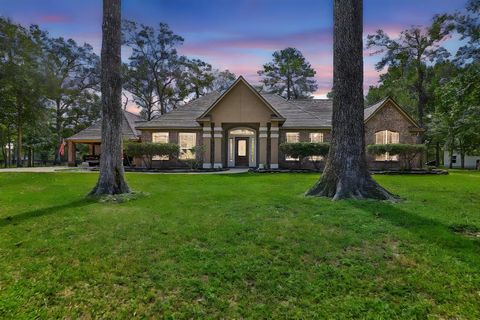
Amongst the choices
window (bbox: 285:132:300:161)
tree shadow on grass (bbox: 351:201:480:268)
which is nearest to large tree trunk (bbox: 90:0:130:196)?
tree shadow on grass (bbox: 351:201:480:268)

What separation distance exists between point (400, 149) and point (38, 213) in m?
20.0

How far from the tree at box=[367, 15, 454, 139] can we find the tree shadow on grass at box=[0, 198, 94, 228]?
32552mm

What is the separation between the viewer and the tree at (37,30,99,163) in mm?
38000

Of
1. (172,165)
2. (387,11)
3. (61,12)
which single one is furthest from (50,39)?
(387,11)

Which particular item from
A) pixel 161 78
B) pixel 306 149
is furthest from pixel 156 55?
pixel 306 149

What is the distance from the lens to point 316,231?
541cm

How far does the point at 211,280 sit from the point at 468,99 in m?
Result: 19.0

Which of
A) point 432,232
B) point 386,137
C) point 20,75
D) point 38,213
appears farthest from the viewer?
point 20,75

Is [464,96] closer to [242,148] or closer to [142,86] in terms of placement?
[242,148]

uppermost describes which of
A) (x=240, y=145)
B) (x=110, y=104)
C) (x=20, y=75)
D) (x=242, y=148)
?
(x=20, y=75)

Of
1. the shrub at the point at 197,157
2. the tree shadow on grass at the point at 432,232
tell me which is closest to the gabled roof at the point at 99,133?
the shrub at the point at 197,157

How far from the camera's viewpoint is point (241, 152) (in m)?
23.4

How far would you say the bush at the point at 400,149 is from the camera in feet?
66.7

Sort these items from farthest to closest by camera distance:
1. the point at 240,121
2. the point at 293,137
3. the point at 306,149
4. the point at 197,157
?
the point at 293,137 → the point at 197,157 → the point at 240,121 → the point at 306,149
